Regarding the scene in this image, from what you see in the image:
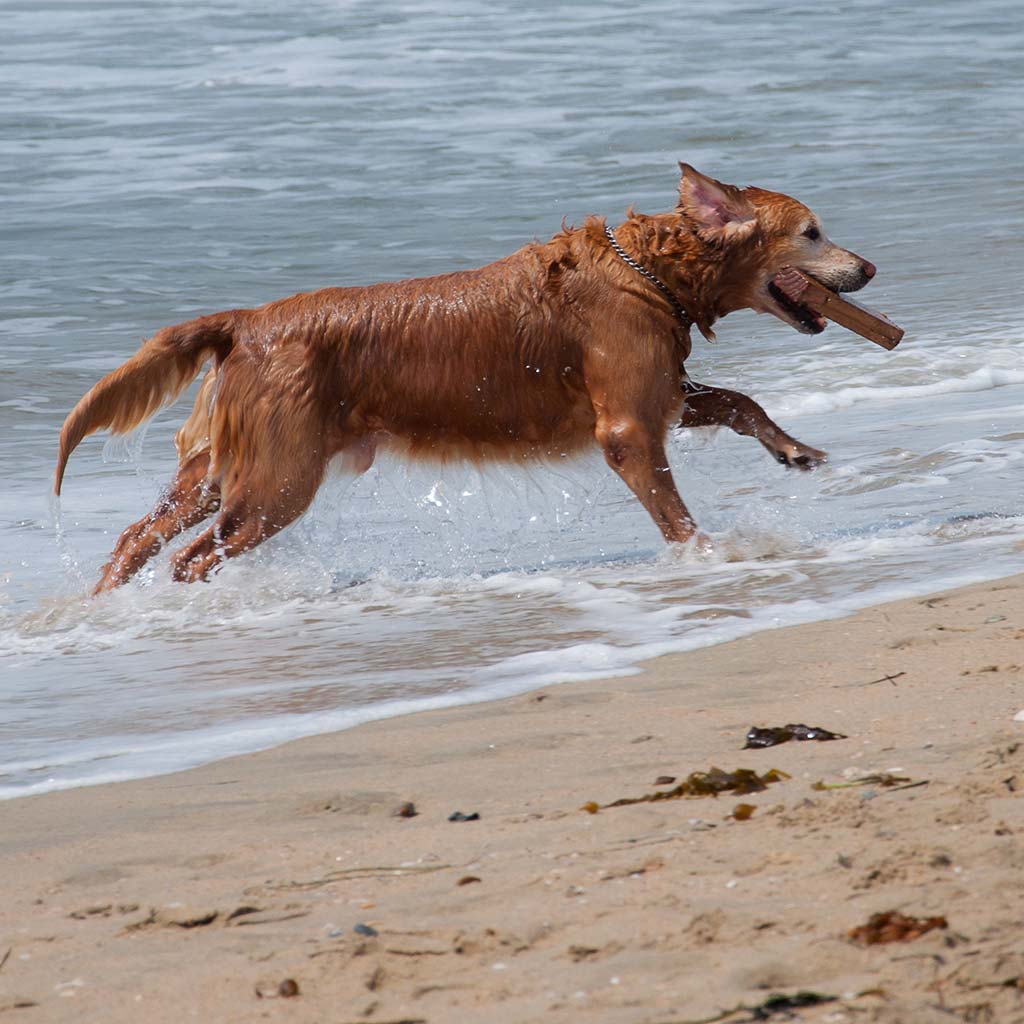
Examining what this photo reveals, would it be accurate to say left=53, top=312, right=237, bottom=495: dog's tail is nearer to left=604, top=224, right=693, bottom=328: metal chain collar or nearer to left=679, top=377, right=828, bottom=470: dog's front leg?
left=604, top=224, right=693, bottom=328: metal chain collar

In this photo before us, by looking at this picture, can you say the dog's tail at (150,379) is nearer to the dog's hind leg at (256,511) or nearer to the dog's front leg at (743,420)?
the dog's hind leg at (256,511)

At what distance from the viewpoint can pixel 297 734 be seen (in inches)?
179

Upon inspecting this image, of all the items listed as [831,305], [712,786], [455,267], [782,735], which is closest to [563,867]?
[712,786]

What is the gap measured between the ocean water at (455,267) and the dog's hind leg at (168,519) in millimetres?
120

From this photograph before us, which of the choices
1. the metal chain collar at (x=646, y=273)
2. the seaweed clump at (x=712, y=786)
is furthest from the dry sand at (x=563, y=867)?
the metal chain collar at (x=646, y=273)

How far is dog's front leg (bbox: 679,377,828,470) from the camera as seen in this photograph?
265 inches

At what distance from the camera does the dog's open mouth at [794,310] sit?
665 cm

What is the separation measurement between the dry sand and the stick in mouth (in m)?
2.37

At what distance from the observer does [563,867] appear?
3.17 m

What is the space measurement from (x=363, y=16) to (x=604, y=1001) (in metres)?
27.5

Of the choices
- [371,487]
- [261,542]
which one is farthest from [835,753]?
[371,487]

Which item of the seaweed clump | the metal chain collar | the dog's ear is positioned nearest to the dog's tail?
the metal chain collar

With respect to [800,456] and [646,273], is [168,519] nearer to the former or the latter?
[646,273]

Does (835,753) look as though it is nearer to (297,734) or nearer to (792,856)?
(792,856)
